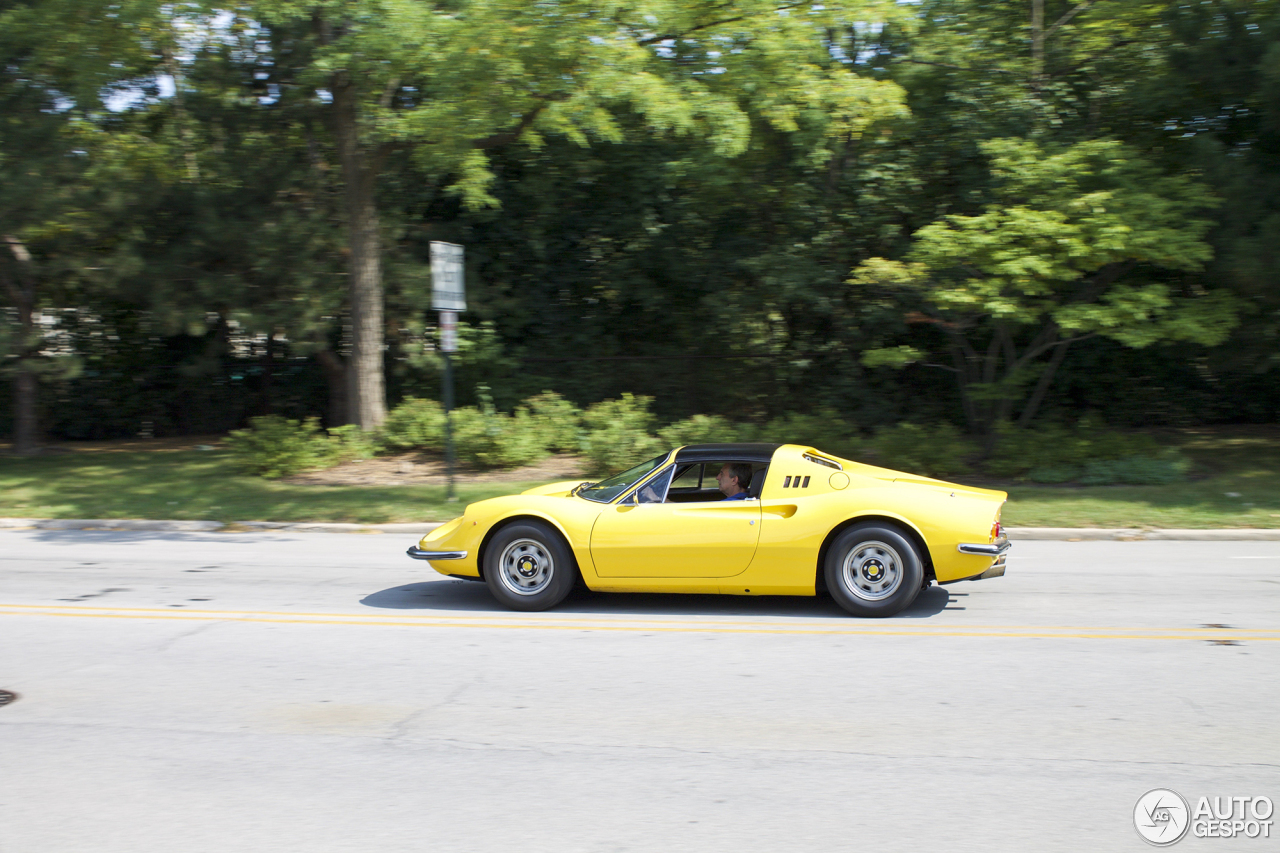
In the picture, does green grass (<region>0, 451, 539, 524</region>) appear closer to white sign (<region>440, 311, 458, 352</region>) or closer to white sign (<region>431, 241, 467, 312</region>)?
white sign (<region>440, 311, 458, 352</region>)

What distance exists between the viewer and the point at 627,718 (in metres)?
5.18

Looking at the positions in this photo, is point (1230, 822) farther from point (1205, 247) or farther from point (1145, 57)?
point (1145, 57)

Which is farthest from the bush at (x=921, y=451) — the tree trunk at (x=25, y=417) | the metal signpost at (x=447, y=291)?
the tree trunk at (x=25, y=417)

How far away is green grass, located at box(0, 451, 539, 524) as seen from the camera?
13008 mm

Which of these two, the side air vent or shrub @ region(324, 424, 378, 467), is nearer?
the side air vent

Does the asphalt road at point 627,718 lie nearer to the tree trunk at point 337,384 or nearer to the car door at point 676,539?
the car door at point 676,539

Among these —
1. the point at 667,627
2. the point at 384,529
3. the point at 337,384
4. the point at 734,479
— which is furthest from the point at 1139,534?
the point at 337,384

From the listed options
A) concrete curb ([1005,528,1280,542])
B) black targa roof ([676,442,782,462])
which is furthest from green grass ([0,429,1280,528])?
black targa roof ([676,442,782,462])

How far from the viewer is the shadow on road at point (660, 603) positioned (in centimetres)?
747

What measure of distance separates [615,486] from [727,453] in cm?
91

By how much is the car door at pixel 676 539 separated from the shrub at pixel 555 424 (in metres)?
9.11

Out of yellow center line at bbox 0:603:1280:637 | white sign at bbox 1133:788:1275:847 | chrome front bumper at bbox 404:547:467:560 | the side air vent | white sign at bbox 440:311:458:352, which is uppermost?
white sign at bbox 440:311:458:352

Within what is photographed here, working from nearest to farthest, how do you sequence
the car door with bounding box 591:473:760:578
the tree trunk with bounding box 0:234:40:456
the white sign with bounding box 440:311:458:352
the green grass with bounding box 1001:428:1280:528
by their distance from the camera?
the car door with bounding box 591:473:760:578
the green grass with bounding box 1001:428:1280:528
the white sign with bounding box 440:311:458:352
the tree trunk with bounding box 0:234:40:456

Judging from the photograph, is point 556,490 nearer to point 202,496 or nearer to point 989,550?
point 989,550
